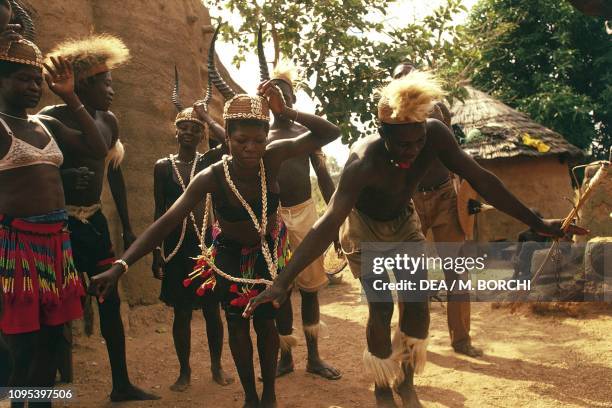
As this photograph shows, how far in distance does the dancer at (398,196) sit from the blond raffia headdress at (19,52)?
A: 172cm

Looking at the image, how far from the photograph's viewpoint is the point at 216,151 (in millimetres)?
4281

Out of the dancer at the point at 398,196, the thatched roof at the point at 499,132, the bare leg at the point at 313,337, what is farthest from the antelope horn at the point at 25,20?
the thatched roof at the point at 499,132

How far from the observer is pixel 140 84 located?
6156mm

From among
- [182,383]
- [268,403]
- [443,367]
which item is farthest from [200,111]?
[443,367]

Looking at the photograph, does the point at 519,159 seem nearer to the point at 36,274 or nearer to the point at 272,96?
the point at 272,96

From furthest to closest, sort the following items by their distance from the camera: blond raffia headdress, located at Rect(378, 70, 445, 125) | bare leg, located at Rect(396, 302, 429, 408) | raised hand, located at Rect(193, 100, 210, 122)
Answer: raised hand, located at Rect(193, 100, 210, 122), bare leg, located at Rect(396, 302, 429, 408), blond raffia headdress, located at Rect(378, 70, 445, 125)

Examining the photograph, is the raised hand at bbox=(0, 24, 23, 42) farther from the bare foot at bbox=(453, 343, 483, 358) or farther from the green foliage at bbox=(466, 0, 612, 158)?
the green foliage at bbox=(466, 0, 612, 158)

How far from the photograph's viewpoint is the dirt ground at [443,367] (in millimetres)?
3652

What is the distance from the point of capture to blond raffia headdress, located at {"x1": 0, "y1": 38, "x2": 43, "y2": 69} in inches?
114

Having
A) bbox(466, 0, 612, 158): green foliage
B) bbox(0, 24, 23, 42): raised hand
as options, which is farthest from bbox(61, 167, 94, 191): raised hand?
bbox(466, 0, 612, 158): green foliage

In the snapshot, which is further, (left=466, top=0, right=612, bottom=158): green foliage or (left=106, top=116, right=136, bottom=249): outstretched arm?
(left=466, top=0, right=612, bottom=158): green foliage

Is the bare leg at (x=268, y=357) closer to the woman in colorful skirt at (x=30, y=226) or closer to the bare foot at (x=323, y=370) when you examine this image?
the bare foot at (x=323, y=370)

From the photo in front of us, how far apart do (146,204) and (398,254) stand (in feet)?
11.2

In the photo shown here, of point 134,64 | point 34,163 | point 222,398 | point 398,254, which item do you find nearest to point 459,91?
point 134,64
